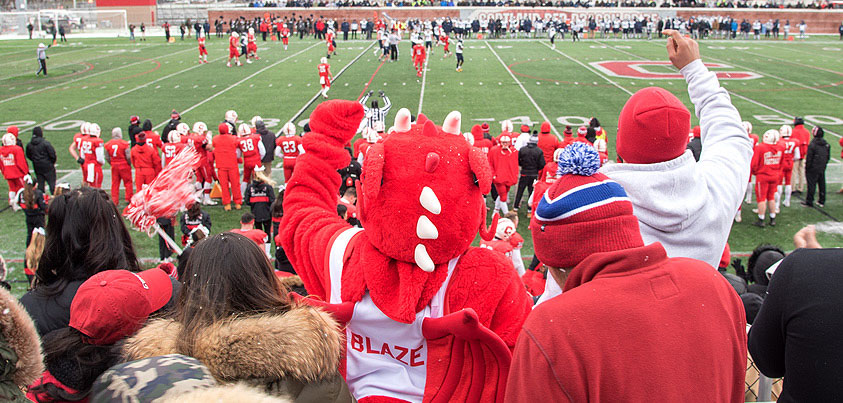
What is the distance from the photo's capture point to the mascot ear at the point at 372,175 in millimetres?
2461

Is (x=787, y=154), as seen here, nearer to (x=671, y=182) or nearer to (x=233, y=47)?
(x=671, y=182)

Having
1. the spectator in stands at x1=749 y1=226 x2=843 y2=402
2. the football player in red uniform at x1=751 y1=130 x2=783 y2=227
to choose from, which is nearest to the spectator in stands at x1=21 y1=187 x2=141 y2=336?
the spectator in stands at x1=749 y1=226 x2=843 y2=402

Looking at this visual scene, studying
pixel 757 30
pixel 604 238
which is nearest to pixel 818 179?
pixel 604 238

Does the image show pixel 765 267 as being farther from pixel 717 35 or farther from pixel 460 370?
pixel 717 35

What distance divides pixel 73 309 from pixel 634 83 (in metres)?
22.4

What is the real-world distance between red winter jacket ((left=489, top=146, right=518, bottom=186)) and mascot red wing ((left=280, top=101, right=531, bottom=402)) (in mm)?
7523

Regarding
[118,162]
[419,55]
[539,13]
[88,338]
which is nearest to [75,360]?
[88,338]

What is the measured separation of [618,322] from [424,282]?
39.9 inches

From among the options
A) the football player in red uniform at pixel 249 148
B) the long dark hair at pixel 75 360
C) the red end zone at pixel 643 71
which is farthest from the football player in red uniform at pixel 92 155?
the red end zone at pixel 643 71

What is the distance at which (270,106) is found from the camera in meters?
19.4

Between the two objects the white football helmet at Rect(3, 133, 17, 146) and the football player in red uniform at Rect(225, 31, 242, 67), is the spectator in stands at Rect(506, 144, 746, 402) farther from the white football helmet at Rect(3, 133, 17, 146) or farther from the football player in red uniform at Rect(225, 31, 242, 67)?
the football player in red uniform at Rect(225, 31, 242, 67)

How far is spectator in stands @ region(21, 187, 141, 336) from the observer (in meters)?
3.02

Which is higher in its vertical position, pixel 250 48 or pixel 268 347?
pixel 250 48

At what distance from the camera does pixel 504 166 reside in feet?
33.2
